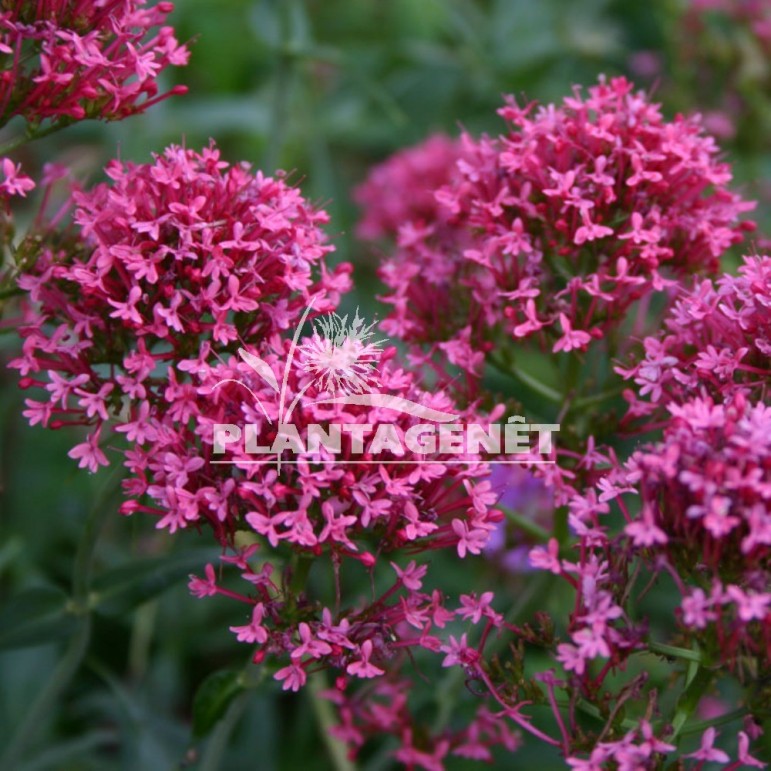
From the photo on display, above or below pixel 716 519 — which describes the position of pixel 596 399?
above

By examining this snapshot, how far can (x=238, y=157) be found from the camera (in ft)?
17.2

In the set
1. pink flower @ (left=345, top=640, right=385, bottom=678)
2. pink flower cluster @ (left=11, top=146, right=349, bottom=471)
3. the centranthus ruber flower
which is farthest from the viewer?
pink flower cluster @ (left=11, top=146, right=349, bottom=471)

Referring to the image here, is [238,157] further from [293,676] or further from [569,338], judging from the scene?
[293,676]

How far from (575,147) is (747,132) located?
2165mm

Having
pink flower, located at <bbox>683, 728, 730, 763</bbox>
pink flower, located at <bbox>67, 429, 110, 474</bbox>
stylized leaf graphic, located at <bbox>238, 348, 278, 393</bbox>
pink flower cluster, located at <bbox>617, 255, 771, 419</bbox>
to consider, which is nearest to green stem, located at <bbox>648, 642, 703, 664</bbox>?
pink flower, located at <bbox>683, 728, 730, 763</bbox>

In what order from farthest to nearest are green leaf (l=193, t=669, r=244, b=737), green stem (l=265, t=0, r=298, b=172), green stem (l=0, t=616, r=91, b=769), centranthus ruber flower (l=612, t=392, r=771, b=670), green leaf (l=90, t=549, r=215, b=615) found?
green stem (l=265, t=0, r=298, b=172) → green stem (l=0, t=616, r=91, b=769) → green leaf (l=90, t=549, r=215, b=615) → green leaf (l=193, t=669, r=244, b=737) → centranthus ruber flower (l=612, t=392, r=771, b=670)

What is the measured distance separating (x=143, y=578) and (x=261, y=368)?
2.30 ft

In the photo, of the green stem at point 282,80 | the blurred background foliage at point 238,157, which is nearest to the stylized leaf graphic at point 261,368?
the blurred background foliage at point 238,157

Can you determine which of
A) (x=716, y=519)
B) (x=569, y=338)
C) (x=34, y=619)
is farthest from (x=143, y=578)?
(x=716, y=519)

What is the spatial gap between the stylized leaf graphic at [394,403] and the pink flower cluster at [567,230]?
341 millimetres

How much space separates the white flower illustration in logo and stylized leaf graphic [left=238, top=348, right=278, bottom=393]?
0.21 feet

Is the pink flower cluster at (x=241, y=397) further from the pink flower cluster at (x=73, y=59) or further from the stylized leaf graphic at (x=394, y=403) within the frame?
the pink flower cluster at (x=73, y=59)

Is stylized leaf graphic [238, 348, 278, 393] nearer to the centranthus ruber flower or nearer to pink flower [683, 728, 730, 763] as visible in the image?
the centranthus ruber flower

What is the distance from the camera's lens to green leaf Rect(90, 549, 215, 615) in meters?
2.29
